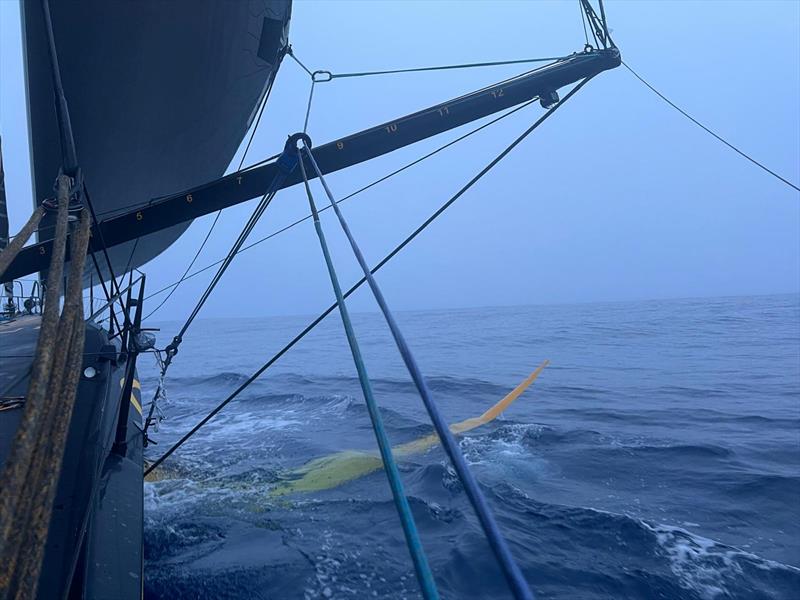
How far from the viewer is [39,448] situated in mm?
1626

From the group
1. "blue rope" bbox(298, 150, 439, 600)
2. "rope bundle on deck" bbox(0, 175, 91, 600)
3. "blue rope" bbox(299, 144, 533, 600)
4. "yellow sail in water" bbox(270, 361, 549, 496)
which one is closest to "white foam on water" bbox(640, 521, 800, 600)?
"yellow sail in water" bbox(270, 361, 549, 496)

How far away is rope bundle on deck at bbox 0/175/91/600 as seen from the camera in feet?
4.12

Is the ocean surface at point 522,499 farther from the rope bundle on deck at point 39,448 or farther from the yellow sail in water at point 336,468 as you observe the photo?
the rope bundle on deck at point 39,448

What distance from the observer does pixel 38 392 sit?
142 centimetres

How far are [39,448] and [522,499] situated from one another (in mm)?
5275

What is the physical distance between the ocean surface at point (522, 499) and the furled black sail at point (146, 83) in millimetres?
3539

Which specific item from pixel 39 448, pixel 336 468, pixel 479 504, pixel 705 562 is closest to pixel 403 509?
pixel 479 504

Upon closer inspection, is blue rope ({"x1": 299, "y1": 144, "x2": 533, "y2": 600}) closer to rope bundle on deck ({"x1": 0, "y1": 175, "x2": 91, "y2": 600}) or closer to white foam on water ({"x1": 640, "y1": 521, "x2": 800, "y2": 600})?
rope bundle on deck ({"x1": 0, "y1": 175, "x2": 91, "y2": 600})

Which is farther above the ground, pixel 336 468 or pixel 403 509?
pixel 403 509

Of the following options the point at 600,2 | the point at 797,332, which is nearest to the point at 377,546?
the point at 600,2

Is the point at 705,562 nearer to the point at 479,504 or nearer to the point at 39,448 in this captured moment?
the point at 479,504

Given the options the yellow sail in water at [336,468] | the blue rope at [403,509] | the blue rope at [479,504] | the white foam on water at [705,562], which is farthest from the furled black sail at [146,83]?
the white foam on water at [705,562]

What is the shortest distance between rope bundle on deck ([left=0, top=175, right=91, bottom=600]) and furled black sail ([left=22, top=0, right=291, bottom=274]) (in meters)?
3.73

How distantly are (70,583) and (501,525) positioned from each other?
4.00 metres
